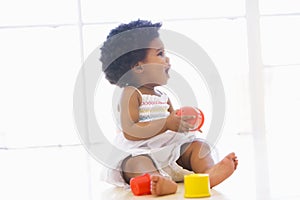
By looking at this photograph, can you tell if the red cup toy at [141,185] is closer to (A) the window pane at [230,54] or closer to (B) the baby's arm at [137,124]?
(B) the baby's arm at [137,124]

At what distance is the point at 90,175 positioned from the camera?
1.73 metres

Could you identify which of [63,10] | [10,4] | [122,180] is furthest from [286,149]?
[10,4]

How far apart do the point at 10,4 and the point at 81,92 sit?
0.60m

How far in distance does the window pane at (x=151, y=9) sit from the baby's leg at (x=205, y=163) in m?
1.02

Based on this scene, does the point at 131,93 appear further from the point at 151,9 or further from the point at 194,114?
the point at 151,9

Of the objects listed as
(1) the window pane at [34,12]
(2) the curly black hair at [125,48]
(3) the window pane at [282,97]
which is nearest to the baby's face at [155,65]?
(2) the curly black hair at [125,48]

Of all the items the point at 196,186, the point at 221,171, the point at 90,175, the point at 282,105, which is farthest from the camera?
the point at 282,105

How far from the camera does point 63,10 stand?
7.12ft

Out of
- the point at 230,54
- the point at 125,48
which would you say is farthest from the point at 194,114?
the point at 230,54

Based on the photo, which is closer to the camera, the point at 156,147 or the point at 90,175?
the point at 156,147

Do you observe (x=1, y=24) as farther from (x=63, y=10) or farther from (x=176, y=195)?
(x=176, y=195)

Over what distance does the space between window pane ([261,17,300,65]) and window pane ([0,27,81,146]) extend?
0.88 m

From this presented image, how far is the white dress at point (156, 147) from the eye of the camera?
1.17 metres

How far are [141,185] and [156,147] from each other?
14 centimetres
